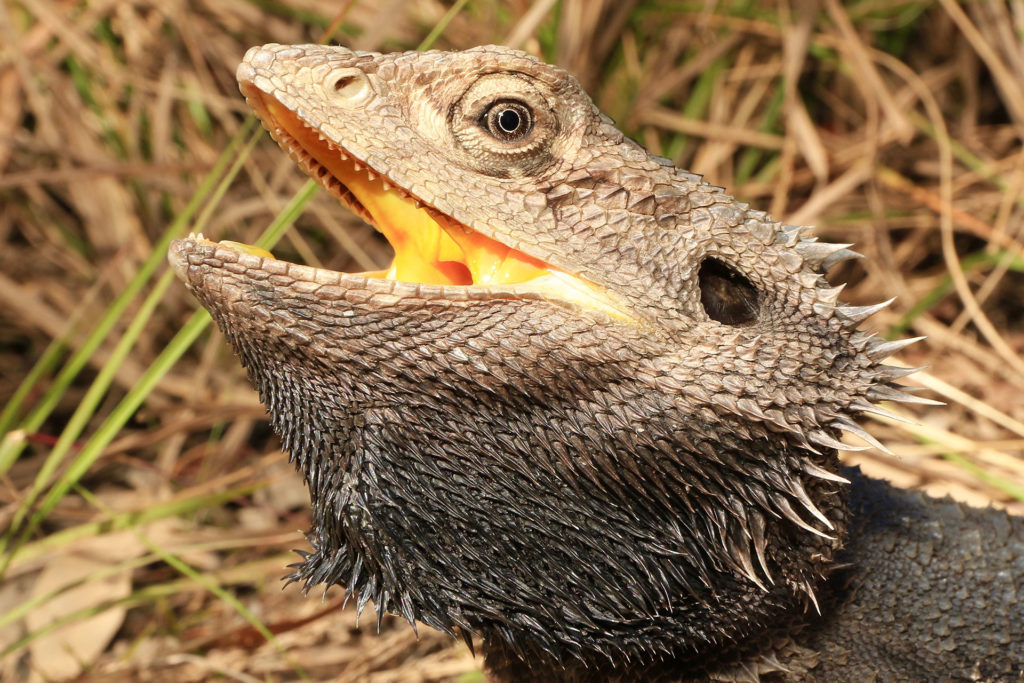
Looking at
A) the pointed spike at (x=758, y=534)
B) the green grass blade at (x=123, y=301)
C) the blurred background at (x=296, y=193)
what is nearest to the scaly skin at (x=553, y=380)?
the pointed spike at (x=758, y=534)

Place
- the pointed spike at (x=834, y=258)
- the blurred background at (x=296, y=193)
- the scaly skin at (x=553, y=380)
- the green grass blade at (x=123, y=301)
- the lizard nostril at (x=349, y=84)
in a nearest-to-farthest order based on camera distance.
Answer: the scaly skin at (x=553, y=380), the lizard nostril at (x=349, y=84), the pointed spike at (x=834, y=258), the green grass blade at (x=123, y=301), the blurred background at (x=296, y=193)

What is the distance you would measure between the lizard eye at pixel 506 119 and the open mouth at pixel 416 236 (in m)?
0.19

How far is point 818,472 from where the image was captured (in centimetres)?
173

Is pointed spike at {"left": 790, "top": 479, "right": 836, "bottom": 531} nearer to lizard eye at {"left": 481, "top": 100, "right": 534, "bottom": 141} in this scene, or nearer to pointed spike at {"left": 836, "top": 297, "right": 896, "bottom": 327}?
pointed spike at {"left": 836, "top": 297, "right": 896, "bottom": 327}

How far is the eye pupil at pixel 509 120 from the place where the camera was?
5.86 ft

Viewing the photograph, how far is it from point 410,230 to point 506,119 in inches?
14.8

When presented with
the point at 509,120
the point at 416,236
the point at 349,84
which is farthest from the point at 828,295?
the point at 349,84

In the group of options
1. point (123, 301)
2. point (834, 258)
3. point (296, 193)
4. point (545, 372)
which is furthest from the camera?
point (296, 193)

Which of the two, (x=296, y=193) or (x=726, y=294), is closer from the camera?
(x=726, y=294)

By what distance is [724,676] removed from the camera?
1.88 metres

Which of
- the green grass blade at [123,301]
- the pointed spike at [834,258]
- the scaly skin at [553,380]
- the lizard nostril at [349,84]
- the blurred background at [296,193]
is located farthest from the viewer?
the blurred background at [296,193]

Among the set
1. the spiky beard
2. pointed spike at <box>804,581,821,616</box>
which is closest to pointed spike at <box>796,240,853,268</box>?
the spiky beard

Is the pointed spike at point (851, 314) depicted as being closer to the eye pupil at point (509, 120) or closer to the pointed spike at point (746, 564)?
the pointed spike at point (746, 564)

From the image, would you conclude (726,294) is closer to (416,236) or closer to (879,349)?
(879,349)
